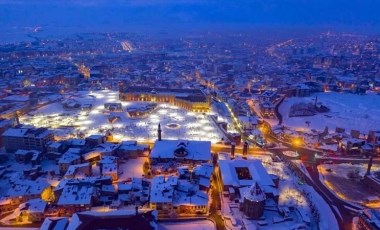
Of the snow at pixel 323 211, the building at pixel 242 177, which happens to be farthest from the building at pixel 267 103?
the snow at pixel 323 211

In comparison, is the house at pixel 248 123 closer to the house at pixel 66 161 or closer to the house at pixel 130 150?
the house at pixel 130 150

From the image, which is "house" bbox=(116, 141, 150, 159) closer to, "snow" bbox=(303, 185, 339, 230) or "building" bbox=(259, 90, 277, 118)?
"snow" bbox=(303, 185, 339, 230)

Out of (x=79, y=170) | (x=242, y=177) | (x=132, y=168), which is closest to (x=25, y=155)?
(x=79, y=170)

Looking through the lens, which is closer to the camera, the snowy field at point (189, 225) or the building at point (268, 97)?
the snowy field at point (189, 225)

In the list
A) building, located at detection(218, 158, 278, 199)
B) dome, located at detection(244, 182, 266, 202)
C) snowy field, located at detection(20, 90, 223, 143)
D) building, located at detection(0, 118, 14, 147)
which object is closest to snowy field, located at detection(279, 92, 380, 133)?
snowy field, located at detection(20, 90, 223, 143)

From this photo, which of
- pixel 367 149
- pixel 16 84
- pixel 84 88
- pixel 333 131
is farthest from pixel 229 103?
pixel 16 84

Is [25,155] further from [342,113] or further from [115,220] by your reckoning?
[342,113]

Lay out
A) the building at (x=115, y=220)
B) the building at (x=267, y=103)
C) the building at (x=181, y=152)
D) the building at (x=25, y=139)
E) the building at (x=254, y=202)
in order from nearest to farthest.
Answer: the building at (x=115, y=220) → the building at (x=254, y=202) → the building at (x=181, y=152) → the building at (x=25, y=139) → the building at (x=267, y=103)
